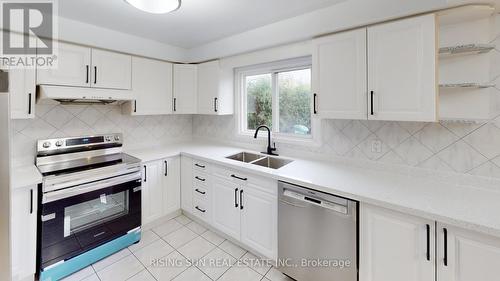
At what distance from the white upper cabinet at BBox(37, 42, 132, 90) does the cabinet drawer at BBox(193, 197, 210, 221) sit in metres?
1.55

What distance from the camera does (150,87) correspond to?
2.77m

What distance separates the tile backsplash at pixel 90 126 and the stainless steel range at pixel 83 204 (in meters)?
0.12

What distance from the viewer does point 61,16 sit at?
2.11 meters

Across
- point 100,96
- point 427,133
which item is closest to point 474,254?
point 427,133

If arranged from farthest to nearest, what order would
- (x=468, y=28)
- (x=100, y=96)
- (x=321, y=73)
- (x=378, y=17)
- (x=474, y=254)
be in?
(x=100, y=96) → (x=321, y=73) → (x=378, y=17) → (x=468, y=28) → (x=474, y=254)

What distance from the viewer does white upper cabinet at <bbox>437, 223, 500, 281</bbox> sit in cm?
109

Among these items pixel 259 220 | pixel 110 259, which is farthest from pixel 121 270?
pixel 259 220

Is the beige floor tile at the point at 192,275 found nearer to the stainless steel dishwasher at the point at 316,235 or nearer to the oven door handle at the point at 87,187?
the stainless steel dishwasher at the point at 316,235

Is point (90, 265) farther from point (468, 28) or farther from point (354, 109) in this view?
point (468, 28)

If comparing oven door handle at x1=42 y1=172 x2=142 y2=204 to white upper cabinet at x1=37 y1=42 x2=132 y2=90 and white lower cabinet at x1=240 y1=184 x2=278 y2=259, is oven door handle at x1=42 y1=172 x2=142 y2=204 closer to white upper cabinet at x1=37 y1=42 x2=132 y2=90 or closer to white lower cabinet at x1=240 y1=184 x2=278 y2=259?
white upper cabinet at x1=37 y1=42 x2=132 y2=90

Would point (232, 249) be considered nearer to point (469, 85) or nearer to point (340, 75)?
point (340, 75)

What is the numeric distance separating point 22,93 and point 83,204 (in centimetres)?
105

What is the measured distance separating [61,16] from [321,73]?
250 centimetres

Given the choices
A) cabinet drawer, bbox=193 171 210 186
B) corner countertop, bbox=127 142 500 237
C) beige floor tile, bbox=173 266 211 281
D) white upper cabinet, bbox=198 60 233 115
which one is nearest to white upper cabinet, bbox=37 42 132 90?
white upper cabinet, bbox=198 60 233 115
